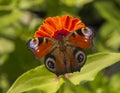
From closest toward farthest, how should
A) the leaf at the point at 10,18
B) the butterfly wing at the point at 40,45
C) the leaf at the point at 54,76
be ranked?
the butterfly wing at the point at 40,45
the leaf at the point at 54,76
the leaf at the point at 10,18

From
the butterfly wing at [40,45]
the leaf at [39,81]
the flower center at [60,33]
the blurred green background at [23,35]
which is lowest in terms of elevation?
the blurred green background at [23,35]

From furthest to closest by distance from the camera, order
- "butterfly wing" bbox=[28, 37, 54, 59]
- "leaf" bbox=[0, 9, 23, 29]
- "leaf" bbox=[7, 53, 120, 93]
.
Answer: "leaf" bbox=[0, 9, 23, 29]
"leaf" bbox=[7, 53, 120, 93]
"butterfly wing" bbox=[28, 37, 54, 59]

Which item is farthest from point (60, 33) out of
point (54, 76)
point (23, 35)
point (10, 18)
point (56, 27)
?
point (23, 35)

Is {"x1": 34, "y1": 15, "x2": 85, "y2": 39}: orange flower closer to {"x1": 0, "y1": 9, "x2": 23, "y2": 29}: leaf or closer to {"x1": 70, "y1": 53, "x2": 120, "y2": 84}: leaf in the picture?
{"x1": 70, "y1": 53, "x2": 120, "y2": 84}: leaf

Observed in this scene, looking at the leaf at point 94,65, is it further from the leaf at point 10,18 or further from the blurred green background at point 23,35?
the leaf at point 10,18

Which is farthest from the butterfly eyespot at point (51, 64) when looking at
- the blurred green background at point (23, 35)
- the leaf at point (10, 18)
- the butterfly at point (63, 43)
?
the leaf at point (10, 18)

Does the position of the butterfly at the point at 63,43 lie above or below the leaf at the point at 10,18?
above

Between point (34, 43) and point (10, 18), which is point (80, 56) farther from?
point (10, 18)

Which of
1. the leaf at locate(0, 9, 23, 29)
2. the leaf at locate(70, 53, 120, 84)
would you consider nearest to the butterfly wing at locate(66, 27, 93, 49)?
the leaf at locate(70, 53, 120, 84)
